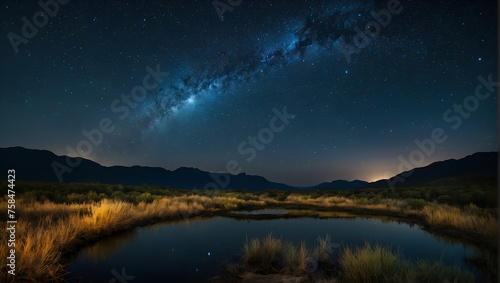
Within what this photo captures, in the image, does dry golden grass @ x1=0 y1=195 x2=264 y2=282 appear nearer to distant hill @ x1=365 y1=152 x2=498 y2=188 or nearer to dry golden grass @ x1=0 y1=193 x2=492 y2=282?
dry golden grass @ x1=0 y1=193 x2=492 y2=282

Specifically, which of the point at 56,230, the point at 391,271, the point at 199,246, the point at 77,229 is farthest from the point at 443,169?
the point at 56,230

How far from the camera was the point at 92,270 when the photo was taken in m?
5.43

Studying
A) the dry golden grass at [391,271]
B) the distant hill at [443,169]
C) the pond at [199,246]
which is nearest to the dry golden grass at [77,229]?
the pond at [199,246]

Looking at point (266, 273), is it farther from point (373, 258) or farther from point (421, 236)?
point (421, 236)

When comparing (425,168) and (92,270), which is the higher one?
(425,168)

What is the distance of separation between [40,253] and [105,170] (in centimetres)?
21235

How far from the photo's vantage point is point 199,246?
786 cm

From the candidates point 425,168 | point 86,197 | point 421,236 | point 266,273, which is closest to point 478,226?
point 421,236

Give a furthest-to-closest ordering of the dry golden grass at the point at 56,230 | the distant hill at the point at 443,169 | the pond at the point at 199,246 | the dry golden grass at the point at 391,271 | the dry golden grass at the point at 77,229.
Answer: the distant hill at the point at 443,169 → the pond at the point at 199,246 → the dry golden grass at the point at 77,229 → the dry golden grass at the point at 56,230 → the dry golden grass at the point at 391,271

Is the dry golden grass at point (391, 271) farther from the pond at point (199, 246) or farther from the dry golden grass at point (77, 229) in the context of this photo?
the dry golden grass at point (77, 229)

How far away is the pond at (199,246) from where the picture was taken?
5.48 metres

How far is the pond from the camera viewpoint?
216 inches

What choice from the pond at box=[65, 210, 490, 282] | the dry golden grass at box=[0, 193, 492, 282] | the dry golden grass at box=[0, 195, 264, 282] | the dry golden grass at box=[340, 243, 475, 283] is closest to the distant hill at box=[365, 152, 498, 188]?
the dry golden grass at box=[0, 193, 492, 282]

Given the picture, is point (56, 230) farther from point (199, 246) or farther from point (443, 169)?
point (443, 169)
